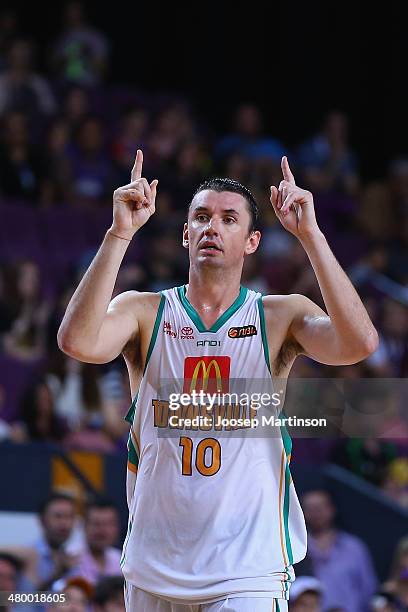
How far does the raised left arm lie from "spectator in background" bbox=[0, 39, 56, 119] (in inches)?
347

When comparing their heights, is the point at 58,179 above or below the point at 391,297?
above

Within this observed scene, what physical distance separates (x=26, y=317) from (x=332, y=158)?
5.71 metres

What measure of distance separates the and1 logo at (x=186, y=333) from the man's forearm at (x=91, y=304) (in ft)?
1.49

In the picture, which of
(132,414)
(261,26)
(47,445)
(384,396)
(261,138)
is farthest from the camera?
(261,26)

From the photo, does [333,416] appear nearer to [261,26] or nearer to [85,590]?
[85,590]

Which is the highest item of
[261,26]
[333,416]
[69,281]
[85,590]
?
[261,26]

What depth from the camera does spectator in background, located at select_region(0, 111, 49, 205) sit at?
1214 cm

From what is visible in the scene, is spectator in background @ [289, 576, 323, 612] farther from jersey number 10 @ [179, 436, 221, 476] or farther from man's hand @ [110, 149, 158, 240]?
man's hand @ [110, 149, 158, 240]

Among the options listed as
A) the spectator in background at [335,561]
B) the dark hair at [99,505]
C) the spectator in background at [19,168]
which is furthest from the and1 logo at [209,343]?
the spectator in background at [19,168]

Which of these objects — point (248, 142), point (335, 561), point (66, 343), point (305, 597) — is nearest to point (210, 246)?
point (66, 343)

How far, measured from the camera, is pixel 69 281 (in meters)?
11.1

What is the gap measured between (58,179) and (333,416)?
15.4 ft

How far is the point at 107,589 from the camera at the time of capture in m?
7.03

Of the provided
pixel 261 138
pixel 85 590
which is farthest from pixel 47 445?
pixel 261 138
